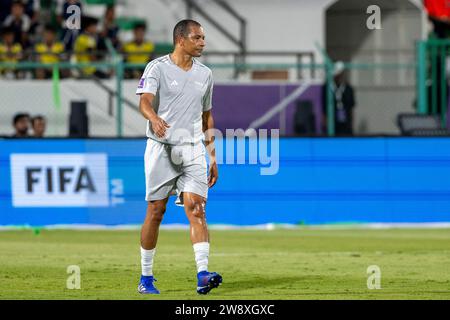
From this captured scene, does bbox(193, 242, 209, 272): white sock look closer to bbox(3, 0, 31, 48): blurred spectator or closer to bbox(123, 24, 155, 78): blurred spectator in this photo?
bbox(123, 24, 155, 78): blurred spectator

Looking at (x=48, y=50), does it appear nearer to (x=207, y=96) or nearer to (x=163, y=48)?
(x=163, y=48)

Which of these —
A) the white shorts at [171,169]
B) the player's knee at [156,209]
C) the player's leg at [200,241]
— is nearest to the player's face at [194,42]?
the white shorts at [171,169]

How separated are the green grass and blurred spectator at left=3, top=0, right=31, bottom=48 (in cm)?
785

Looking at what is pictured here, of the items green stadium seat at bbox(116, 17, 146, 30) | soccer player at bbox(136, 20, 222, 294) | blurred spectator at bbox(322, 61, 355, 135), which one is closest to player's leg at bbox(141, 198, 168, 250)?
soccer player at bbox(136, 20, 222, 294)

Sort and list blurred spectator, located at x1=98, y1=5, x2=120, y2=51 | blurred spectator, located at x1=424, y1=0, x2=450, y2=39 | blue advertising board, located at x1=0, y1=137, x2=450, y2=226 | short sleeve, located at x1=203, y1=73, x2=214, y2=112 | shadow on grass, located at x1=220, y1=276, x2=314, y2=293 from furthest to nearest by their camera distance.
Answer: blurred spectator, located at x1=98, y1=5, x2=120, y2=51 → blurred spectator, located at x1=424, y1=0, x2=450, y2=39 → blue advertising board, located at x1=0, y1=137, x2=450, y2=226 → shadow on grass, located at x1=220, y1=276, x2=314, y2=293 → short sleeve, located at x1=203, y1=73, x2=214, y2=112

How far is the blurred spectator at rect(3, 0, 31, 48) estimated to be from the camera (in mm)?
25859

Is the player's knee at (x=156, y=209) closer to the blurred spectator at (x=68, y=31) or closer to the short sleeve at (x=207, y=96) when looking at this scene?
the short sleeve at (x=207, y=96)

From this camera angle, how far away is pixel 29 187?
1978 cm

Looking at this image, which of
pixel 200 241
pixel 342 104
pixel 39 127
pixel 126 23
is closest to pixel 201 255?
pixel 200 241

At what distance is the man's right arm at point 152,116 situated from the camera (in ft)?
35.5

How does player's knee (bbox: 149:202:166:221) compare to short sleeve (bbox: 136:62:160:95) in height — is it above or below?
below

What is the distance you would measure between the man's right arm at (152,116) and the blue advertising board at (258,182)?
882 cm

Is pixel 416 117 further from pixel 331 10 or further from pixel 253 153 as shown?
pixel 331 10

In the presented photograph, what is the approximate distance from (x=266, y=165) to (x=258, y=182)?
0.30 metres
